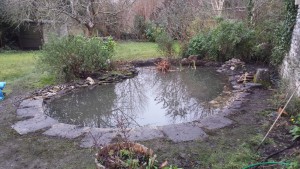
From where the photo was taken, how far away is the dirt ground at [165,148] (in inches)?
117

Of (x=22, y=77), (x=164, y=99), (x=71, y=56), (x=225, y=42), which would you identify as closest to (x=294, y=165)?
(x=164, y=99)

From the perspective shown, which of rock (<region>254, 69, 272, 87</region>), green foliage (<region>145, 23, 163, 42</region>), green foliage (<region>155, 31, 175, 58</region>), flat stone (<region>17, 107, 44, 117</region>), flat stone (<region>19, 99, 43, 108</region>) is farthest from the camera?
green foliage (<region>145, 23, 163, 42</region>)

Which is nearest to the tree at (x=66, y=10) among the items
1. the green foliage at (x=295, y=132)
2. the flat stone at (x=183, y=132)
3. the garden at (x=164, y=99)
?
the garden at (x=164, y=99)

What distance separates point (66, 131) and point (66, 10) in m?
7.92

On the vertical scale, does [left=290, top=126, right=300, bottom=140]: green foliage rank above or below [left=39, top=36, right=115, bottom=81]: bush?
below

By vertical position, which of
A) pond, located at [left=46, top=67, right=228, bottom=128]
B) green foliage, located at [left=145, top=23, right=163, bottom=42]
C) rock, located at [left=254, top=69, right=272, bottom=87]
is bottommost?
pond, located at [left=46, top=67, right=228, bottom=128]

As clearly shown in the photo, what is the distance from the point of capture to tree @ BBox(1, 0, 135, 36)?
10.3m

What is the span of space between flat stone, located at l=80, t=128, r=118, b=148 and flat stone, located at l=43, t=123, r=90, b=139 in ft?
0.46

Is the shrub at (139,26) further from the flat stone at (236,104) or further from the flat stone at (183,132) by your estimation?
the flat stone at (183,132)

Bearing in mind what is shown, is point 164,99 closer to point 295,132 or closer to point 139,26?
point 295,132

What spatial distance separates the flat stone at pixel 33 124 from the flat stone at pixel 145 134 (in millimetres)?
1354

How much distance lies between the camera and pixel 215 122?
12.9ft

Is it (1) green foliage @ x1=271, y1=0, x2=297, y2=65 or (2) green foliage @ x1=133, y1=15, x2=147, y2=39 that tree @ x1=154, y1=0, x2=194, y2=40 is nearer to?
(1) green foliage @ x1=271, y1=0, x2=297, y2=65

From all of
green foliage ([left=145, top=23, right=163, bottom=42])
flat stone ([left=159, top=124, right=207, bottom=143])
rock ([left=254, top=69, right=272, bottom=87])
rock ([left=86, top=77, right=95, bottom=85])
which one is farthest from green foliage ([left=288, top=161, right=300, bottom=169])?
green foliage ([left=145, top=23, right=163, bottom=42])
